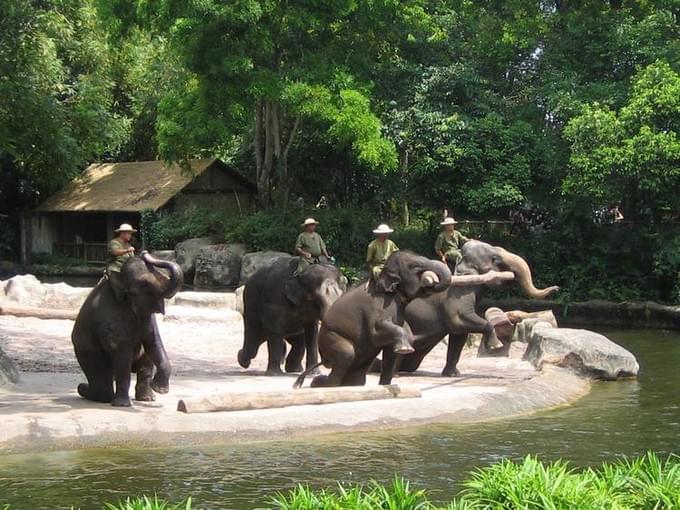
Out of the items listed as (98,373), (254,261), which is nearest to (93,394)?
(98,373)

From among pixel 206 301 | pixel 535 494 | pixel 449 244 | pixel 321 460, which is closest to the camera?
pixel 535 494

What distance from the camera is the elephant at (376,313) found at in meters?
13.1

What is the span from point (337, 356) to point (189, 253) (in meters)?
21.8

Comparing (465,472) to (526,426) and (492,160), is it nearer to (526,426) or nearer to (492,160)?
(526,426)

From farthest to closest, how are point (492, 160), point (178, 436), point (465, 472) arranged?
1. point (492, 160)
2. point (178, 436)
3. point (465, 472)

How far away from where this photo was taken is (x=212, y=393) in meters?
12.7

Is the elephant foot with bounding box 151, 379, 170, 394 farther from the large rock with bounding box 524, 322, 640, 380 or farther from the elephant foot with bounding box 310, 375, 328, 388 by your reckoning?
the large rock with bounding box 524, 322, 640, 380

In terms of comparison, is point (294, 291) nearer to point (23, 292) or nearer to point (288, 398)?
point (288, 398)

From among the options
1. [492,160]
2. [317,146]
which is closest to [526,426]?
[492,160]

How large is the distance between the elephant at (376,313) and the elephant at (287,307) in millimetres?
1125

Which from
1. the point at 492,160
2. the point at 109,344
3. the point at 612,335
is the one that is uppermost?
the point at 492,160

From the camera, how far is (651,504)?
7586mm

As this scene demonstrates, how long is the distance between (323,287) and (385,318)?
6.14ft

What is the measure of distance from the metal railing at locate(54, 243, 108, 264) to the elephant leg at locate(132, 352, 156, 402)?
30.1 meters
